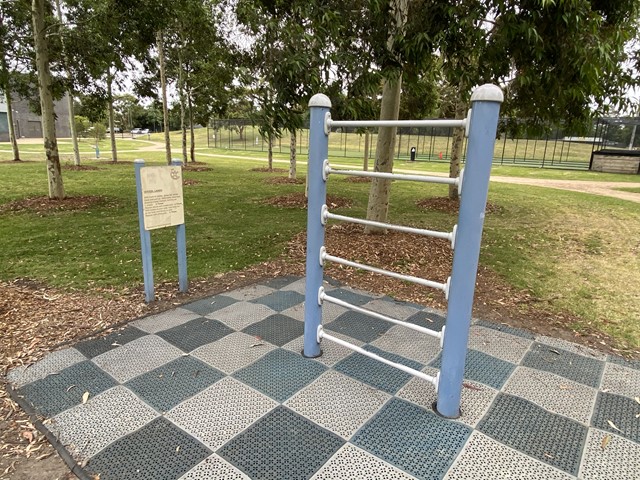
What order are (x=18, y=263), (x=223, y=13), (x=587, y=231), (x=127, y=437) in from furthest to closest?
1. (x=223, y=13)
2. (x=587, y=231)
3. (x=18, y=263)
4. (x=127, y=437)

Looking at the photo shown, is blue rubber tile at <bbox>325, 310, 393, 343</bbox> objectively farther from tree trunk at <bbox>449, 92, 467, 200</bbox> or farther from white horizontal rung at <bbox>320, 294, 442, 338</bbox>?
tree trunk at <bbox>449, 92, 467, 200</bbox>

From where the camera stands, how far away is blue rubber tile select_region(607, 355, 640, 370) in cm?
275

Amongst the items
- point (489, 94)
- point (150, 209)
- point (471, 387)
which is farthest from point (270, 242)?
point (489, 94)

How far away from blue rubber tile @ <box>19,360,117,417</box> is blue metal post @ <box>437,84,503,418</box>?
190 centimetres

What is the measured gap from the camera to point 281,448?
192 cm

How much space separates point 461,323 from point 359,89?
2776 mm

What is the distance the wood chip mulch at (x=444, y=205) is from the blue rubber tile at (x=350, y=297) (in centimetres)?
553

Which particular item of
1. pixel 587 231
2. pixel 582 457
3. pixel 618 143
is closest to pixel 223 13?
pixel 587 231

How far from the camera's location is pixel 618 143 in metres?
24.8

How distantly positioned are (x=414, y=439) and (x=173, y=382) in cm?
140

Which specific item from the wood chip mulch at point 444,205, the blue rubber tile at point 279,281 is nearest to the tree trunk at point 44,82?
the blue rubber tile at point 279,281

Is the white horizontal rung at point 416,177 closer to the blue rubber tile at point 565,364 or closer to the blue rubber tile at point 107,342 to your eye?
the blue rubber tile at point 565,364

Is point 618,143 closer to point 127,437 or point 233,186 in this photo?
point 233,186

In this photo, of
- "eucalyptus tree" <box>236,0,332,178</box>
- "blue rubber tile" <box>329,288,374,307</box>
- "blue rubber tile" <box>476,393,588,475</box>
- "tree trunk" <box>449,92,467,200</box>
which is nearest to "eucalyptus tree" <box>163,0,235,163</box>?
"eucalyptus tree" <box>236,0,332,178</box>
